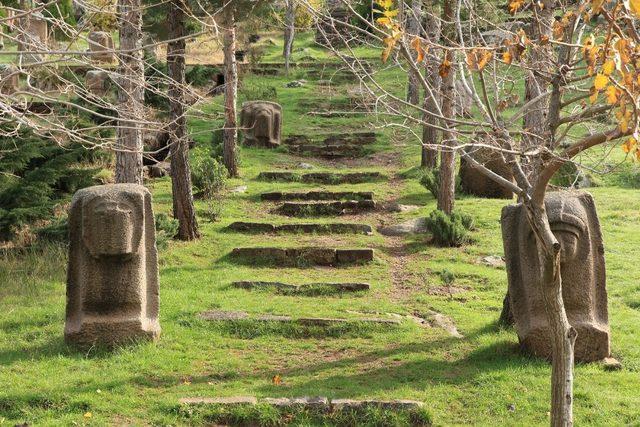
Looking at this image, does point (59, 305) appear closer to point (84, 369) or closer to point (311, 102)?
point (84, 369)

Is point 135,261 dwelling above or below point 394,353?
above

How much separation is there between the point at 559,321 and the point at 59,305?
649 cm

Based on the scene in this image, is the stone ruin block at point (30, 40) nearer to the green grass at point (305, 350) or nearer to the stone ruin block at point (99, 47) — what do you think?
the stone ruin block at point (99, 47)

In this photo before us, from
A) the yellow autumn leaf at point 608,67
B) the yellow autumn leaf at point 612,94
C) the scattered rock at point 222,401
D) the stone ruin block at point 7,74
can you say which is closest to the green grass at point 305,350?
the scattered rock at point 222,401

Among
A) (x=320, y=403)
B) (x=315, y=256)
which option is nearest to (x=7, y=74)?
(x=320, y=403)

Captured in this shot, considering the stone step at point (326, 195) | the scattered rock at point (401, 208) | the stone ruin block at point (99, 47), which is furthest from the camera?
the stone step at point (326, 195)

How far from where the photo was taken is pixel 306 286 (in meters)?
11.3

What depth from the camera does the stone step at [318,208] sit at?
51.2 ft

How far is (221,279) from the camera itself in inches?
459

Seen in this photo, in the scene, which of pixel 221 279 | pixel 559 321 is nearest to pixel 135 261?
pixel 221 279

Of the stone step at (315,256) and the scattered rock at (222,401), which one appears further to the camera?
the stone step at (315,256)

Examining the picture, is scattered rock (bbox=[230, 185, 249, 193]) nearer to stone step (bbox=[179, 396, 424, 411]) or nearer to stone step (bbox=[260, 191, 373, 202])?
stone step (bbox=[260, 191, 373, 202])

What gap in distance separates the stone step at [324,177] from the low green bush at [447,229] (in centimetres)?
468

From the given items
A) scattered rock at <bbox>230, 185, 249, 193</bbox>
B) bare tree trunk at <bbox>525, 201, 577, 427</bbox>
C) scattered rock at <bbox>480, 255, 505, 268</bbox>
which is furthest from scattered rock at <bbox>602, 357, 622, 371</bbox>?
scattered rock at <bbox>230, 185, 249, 193</bbox>
